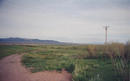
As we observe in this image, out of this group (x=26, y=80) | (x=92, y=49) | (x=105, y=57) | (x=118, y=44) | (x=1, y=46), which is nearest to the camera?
(x=26, y=80)

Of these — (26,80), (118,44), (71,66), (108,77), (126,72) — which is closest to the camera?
(126,72)

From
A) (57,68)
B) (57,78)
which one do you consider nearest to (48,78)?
(57,78)

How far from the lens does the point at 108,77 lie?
3.24 meters

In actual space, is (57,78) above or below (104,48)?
below

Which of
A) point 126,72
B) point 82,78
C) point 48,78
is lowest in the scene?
point 48,78

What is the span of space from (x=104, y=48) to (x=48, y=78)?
475cm

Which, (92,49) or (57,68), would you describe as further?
(92,49)

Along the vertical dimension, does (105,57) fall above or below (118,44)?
below

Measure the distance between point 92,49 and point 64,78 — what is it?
13.6 feet

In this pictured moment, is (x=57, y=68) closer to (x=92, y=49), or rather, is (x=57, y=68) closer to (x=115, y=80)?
(x=115, y=80)

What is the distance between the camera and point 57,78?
3.78 m

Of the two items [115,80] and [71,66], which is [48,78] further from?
[115,80]

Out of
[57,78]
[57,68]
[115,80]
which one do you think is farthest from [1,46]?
[115,80]

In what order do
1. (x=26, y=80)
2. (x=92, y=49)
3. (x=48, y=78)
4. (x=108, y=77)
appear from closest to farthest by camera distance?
(x=108, y=77), (x=26, y=80), (x=48, y=78), (x=92, y=49)
